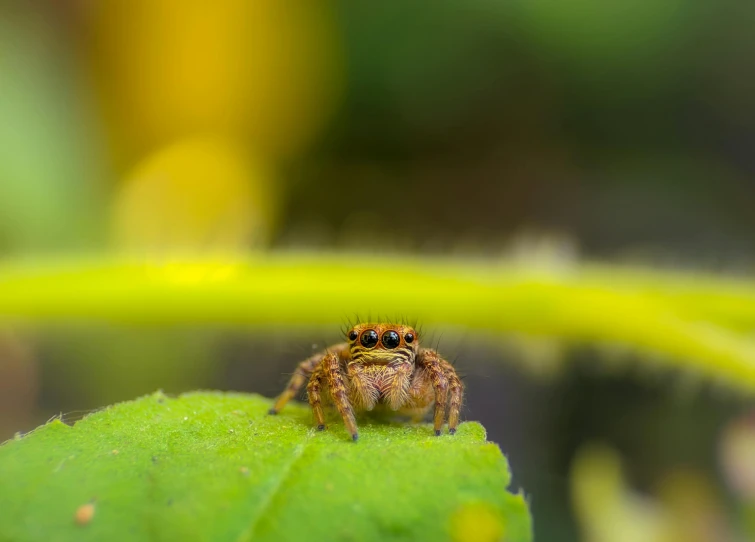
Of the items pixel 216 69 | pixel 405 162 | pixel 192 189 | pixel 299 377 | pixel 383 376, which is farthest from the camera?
pixel 405 162

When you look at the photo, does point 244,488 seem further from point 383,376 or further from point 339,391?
point 383,376

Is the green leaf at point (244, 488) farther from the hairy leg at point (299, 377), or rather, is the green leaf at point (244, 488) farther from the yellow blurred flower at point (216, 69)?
the yellow blurred flower at point (216, 69)

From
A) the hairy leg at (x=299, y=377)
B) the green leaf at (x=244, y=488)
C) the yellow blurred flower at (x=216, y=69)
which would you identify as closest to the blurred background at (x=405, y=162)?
the yellow blurred flower at (x=216, y=69)

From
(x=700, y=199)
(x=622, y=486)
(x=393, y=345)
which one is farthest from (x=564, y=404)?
(x=393, y=345)

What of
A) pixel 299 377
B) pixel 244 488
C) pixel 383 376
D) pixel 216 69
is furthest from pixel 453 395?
pixel 216 69

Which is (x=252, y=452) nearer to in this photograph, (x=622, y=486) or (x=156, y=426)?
(x=156, y=426)

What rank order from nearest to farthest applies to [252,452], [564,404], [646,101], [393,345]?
[252,452], [393,345], [564,404], [646,101]
